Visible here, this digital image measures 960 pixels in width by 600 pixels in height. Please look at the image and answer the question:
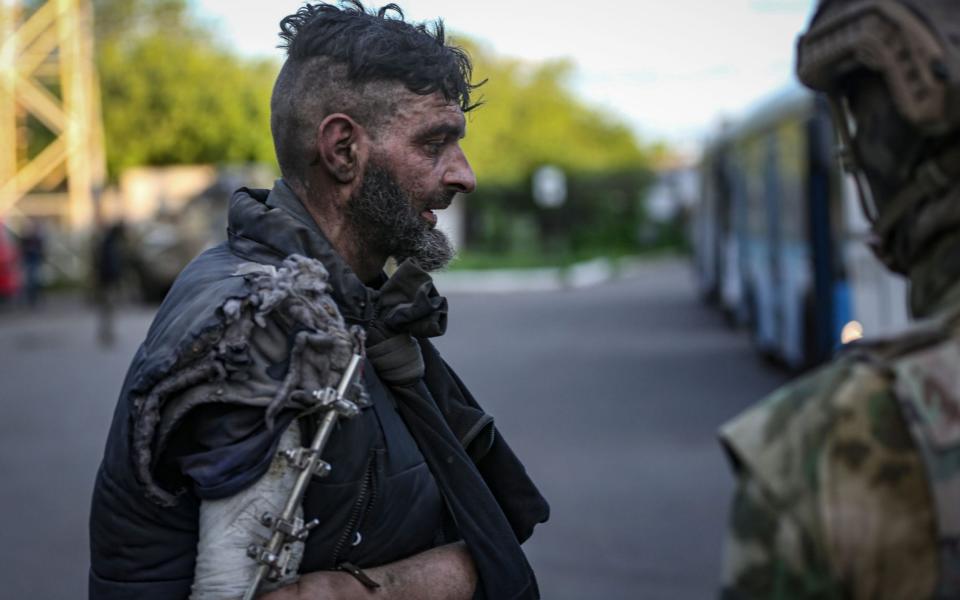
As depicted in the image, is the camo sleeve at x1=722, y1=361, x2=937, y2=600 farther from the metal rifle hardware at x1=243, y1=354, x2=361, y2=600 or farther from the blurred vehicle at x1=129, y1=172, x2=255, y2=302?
the blurred vehicle at x1=129, y1=172, x2=255, y2=302

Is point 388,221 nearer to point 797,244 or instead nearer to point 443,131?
point 443,131

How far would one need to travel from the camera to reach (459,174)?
8.37 feet

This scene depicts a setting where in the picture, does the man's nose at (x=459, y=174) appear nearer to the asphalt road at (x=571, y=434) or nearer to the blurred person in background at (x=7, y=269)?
the asphalt road at (x=571, y=434)

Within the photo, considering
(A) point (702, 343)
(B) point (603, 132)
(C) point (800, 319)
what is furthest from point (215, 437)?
(B) point (603, 132)

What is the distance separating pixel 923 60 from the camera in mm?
1527

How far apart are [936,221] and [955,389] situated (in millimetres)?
202

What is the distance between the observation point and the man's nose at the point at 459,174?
255 centimetres

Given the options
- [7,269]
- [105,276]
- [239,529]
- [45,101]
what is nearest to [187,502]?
[239,529]

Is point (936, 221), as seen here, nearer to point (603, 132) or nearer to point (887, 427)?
point (887, 427)

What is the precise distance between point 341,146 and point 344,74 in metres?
0.12

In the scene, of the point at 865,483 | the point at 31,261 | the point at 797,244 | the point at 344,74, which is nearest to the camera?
the point at 865,483

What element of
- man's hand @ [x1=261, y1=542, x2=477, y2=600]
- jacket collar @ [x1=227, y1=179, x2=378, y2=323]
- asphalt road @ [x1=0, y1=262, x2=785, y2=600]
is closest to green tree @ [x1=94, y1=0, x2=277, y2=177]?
asphalt road @ [x1=0, y1=262, x2=785, y2=600]

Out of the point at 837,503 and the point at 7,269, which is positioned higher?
the point at 837,503

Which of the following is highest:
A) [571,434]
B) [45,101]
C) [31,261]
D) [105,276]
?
[45,101]
